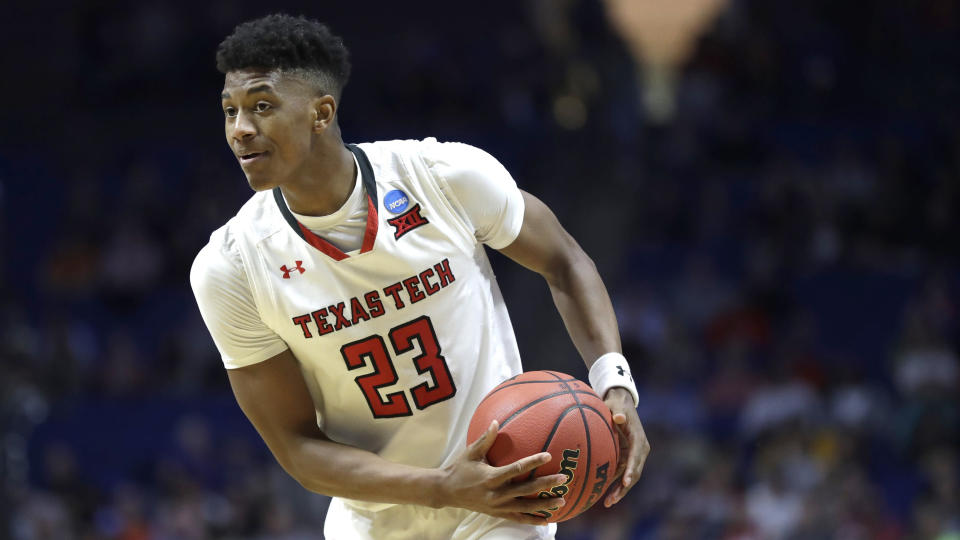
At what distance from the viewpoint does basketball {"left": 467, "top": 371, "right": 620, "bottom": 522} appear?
10.8 ft

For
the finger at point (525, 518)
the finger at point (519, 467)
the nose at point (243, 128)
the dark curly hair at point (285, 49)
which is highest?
the dark curly hair at point (285, 49)

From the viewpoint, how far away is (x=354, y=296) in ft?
11.8

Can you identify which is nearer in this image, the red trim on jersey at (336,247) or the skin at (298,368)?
the skin at (298,368)

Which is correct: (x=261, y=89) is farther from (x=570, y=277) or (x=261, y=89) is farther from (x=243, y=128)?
(x=570, y=277)

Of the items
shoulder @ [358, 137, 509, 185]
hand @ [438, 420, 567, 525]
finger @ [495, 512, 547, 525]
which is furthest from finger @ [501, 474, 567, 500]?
shoulder @ [358, 137, 509, 185]

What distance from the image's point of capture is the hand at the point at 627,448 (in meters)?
3.52

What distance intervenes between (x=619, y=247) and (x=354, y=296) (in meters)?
7.97

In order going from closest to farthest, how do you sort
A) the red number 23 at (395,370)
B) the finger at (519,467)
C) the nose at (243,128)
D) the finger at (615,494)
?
1. the finger at (519,467)
2. the nose at (243,128)
3. the finger at (615,494)
4. the red number 23 at (395,370)

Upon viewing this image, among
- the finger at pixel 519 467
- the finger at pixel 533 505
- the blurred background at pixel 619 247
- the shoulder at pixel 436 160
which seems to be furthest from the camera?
the blurred background at pixel 619 247

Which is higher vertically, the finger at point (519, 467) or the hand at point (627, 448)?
the finger at point (519, 467)

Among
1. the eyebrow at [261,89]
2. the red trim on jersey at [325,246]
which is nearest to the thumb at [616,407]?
the red trim on jersey at [325,246]

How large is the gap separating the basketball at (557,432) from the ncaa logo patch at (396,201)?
24.4 inches

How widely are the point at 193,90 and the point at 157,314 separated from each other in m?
3.10

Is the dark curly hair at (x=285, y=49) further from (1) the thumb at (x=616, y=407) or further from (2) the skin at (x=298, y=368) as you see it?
(1) the thumb at (x=616, y=407)
